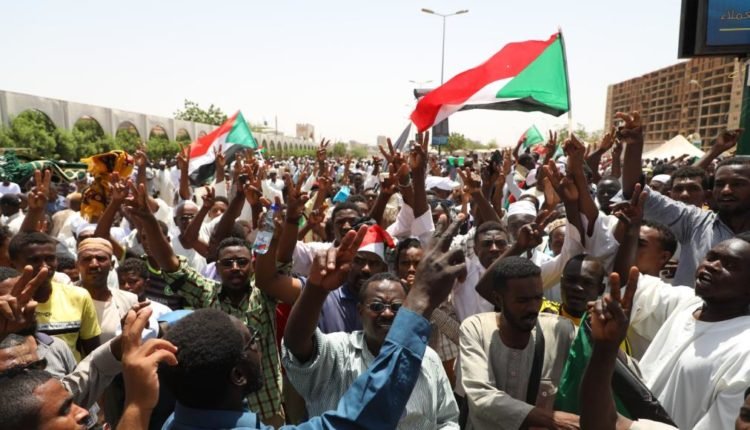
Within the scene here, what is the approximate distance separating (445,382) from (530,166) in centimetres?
894

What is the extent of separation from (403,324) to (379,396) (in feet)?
0.63

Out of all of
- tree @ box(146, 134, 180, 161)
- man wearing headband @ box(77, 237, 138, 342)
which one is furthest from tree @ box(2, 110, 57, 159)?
man wearing headband @ box(77, 237, 138, 342)

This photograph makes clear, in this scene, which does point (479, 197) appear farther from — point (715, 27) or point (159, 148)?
point (159, 148)

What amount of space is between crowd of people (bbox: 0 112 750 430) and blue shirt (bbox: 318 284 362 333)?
0.04 ft

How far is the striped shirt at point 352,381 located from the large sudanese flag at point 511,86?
4279 millimetres

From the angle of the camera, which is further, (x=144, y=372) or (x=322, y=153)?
(x=322, y=153)

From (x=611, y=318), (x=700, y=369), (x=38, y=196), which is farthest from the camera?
(x=38, y=196)

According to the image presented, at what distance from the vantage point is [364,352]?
2.36 metres

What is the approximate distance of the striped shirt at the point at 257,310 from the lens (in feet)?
10.1

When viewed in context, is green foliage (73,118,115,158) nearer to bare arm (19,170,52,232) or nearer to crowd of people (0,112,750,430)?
bare arm (19,170,52,232)

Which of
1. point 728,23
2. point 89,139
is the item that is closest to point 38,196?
point 728,23

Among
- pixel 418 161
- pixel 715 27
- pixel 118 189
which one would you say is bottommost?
pixel 118 189

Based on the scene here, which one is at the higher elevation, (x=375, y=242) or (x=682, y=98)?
(x=682, y=98)

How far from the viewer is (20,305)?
7.60ft
